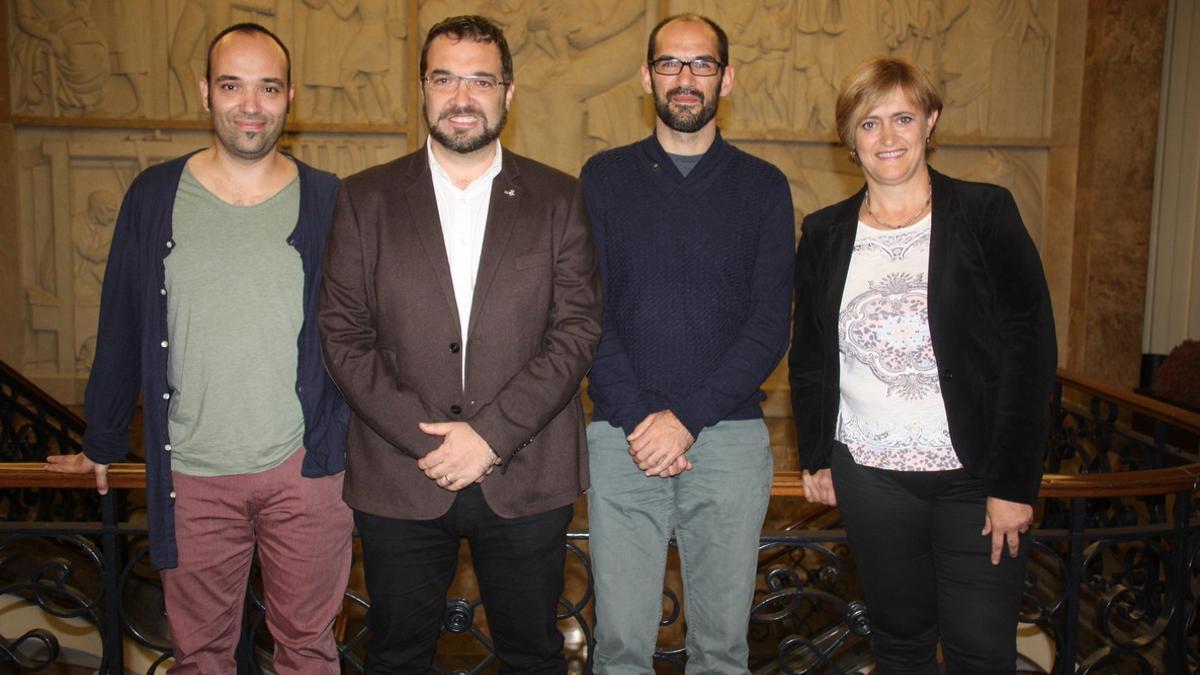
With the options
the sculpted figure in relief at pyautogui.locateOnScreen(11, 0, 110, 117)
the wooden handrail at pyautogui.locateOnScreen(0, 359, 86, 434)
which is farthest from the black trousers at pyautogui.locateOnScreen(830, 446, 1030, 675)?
the sculpted figure in relief at pyautogui.locateOnScreen(11, 0, 110, 117)

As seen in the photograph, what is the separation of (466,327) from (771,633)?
509cm

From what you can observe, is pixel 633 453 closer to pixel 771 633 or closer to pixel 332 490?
pixel 332 490

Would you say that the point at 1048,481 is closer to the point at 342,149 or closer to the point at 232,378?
the point at 232,378

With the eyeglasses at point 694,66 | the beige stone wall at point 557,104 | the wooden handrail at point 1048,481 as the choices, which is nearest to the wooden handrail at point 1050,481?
the wooden handrail at point 1048,481

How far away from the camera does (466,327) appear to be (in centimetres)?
229

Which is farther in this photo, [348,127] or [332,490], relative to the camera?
[348,127]

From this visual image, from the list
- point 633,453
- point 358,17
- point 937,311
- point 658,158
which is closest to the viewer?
point 937,311

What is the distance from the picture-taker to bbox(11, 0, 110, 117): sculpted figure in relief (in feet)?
24.3

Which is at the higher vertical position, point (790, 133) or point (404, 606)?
point (790, 133)

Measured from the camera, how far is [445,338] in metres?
2.27

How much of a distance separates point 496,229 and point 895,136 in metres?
0.97

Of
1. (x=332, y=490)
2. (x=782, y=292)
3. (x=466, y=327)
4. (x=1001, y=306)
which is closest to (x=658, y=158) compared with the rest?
(x=782, y=292)

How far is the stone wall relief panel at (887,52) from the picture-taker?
7578mm

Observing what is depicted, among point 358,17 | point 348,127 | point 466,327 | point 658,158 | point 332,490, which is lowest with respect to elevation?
point 332,490
